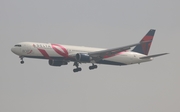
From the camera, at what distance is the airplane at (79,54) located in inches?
4053

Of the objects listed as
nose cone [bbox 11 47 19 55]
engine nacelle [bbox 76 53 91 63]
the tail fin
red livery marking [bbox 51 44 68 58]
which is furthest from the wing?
nose cone [bbox 11 47 19 55]

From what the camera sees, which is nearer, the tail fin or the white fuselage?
the white fuselage

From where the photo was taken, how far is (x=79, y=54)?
4176 inches

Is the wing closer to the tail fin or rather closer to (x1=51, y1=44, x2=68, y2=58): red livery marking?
(x1=51, y1=44, x2=68, y2=58): red livery marking

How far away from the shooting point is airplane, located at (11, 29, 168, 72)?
102938 mm

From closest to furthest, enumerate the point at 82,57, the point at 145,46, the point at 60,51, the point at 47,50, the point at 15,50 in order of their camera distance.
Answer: the point at 15,50 → the point at 47,50 → the point at 60,51 → the point at 82,57 → the point at 145,46

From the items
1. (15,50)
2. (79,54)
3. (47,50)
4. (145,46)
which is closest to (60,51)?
(47,50)

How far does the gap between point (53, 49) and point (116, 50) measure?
12495mm

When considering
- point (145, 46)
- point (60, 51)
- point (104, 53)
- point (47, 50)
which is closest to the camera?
point (47, 50)

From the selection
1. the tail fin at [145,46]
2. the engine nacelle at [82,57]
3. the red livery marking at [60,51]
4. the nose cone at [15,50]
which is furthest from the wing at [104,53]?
the nose cone at [15,50]

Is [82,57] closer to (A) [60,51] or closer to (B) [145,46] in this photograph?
(A) [60,51]

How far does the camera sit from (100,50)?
11062cm

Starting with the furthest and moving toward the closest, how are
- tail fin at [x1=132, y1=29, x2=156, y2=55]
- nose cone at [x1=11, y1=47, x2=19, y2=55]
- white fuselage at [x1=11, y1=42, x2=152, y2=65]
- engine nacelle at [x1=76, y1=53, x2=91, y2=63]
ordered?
tail fin at [x1=132, y1=29, x2=156, y2=55], engine nacelle at [x1=76, y1=53, x2=91, y2=63], nose cone at [x1=11, y1=47, x2=19, y2=55], white fuselage at [x1=11, y1=42, x2=152, y2=65]

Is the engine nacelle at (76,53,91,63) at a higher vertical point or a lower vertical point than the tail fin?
lower
